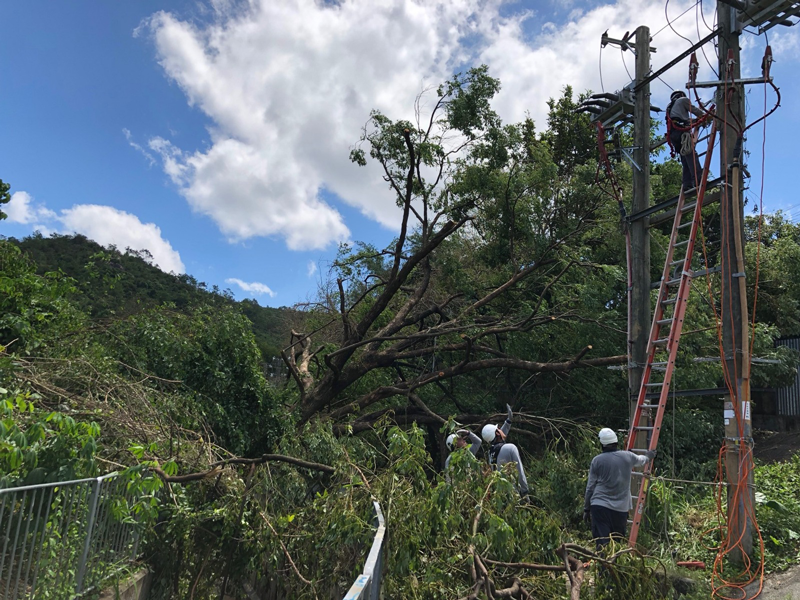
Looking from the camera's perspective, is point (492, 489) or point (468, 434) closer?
point (492, 489)

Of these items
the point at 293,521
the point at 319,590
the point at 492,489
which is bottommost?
the point at 319,590

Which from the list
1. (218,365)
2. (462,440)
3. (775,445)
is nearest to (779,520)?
(462,440)

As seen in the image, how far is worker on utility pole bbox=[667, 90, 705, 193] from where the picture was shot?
5.87 meters

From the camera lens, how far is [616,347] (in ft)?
31.7

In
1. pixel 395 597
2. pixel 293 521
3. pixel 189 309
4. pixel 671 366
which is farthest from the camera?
pixel 189 309

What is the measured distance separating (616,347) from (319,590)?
690 cm

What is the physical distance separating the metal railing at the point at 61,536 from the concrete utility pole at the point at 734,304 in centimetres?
475

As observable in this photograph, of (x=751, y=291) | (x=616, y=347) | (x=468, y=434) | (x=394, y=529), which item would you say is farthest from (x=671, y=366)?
(x=751, y=291)

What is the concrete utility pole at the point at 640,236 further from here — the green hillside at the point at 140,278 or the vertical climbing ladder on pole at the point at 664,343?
the green hillside at the point at 140,278

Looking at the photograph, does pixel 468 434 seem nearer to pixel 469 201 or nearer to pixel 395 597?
pixel 395 597

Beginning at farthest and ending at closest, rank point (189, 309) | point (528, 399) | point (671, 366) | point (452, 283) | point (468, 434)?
point (452, 283), point (528, 399), point (189, 309), point (468, 434), point (671, 366)

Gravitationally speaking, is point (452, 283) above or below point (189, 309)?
above

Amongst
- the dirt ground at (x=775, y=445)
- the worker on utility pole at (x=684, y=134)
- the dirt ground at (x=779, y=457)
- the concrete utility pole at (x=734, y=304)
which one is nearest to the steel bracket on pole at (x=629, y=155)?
the worker on utility pole at (x=684, y=134)

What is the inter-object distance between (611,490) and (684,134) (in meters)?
3.58
